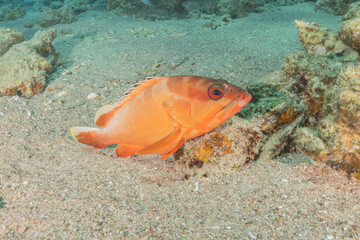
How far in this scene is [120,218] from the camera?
8.26ft

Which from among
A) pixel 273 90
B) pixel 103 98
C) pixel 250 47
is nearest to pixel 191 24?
pixel 250 47

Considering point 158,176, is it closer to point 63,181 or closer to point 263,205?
point 63,181

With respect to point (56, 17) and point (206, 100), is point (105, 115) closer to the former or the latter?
point (206, 100)

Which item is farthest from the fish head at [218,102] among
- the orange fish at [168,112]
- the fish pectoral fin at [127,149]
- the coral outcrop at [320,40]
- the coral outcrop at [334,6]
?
the coral outcrop at [334,6]

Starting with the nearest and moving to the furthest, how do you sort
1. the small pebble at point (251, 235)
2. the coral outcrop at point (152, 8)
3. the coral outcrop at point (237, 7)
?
the small pebble at point (251, 235), the coral outcrop at point (237, 7), the coral outcrop at point (152, 8)

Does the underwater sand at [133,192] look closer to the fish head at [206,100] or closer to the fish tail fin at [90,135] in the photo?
the fish tail fin at [90,135]

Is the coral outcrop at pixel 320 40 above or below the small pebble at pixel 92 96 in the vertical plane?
above

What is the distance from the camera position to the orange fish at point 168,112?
2449 mm

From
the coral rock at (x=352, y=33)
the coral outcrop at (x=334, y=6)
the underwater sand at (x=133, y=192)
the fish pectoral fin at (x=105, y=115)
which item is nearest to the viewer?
the underwater sand at (x=133, y=192)

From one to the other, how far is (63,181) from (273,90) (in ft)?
8.97

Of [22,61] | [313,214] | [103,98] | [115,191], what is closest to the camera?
[313,214]

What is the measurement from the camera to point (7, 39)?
22.9ft

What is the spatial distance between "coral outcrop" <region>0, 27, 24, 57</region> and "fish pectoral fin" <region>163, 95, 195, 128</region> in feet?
21.2

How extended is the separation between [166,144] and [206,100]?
566 mm
